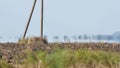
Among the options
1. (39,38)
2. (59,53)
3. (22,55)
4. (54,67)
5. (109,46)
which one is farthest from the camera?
(39,38)

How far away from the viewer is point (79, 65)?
45.7 feet

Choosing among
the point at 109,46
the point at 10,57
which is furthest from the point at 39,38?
the point at 10,57

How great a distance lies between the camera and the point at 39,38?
23.5 meters

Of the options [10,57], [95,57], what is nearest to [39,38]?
[10,57]

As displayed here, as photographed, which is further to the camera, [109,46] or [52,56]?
[109,46]

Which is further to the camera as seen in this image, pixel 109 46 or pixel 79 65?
pixel 109 46

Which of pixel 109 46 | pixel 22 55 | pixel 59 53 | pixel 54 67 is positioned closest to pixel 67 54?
pixel 59 53

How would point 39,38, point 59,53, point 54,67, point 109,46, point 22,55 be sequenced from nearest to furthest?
point 54,67 → point 59,53 → point 22,55 → point 109,46 → point 39,38

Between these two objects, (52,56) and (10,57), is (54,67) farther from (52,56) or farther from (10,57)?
(10,57)

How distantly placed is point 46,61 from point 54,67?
482 millimetres

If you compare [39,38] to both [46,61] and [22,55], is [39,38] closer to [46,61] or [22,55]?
[22,55]

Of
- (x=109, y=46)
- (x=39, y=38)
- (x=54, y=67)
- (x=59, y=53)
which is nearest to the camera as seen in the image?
(x=54, y=67)

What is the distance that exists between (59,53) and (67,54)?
0.21 metres

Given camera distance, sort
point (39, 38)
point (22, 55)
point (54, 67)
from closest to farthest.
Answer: point (54, 67), point (22, 55), point (39, 38)
